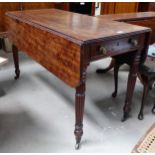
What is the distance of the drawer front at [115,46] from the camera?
1372mm

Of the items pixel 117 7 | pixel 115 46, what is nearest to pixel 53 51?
pixel 115 46

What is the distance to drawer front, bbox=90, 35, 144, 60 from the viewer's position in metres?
1.37

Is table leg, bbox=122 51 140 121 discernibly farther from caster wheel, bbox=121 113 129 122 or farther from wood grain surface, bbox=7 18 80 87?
wood grain surface, bbox=7 18 80 87

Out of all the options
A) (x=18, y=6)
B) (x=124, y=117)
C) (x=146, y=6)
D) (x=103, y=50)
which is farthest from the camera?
(x=146, y=6)

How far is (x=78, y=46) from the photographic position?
4.16 ft

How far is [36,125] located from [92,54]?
892 mm

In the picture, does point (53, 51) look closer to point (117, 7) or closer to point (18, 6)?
point (18, 6)

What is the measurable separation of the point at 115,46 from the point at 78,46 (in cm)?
33

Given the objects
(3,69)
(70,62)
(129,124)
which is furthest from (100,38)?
(3,69)

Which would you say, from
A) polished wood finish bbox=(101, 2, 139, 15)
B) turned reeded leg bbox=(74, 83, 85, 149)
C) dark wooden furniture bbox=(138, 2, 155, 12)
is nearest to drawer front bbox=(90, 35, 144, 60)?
turned reeded leg bbox=(74, 83, 85, 149)

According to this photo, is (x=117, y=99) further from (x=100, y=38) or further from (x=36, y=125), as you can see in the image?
(x=100, y=38)

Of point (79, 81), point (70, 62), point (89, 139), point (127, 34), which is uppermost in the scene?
point (127, 34)

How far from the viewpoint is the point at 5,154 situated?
155cm

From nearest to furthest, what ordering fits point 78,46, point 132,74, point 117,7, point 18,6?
point 78,46, point 132,74, point 18,6, point 117,7
